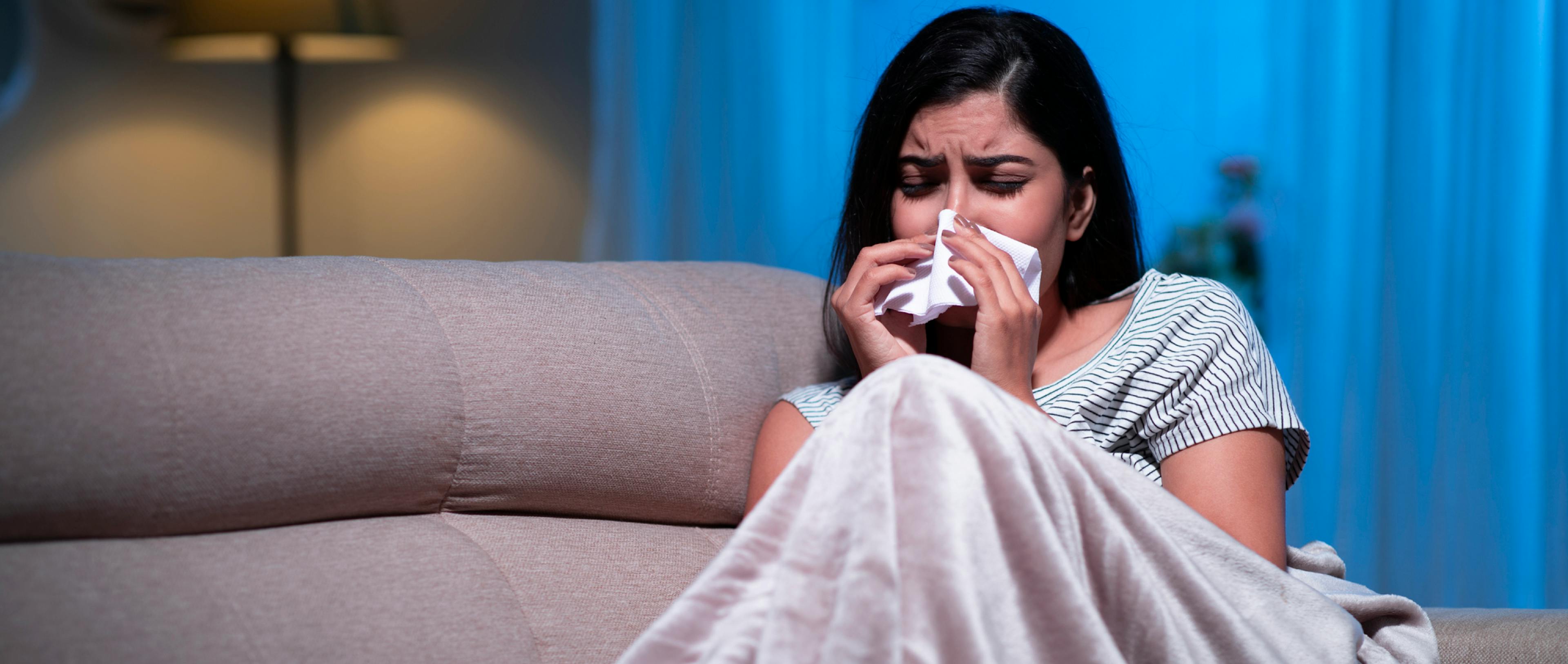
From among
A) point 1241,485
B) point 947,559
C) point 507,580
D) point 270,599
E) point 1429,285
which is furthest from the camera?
point 1429,285

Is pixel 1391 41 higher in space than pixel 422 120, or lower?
higher

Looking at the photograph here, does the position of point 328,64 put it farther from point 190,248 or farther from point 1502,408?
point 1502,408

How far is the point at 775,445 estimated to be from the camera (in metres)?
1.11

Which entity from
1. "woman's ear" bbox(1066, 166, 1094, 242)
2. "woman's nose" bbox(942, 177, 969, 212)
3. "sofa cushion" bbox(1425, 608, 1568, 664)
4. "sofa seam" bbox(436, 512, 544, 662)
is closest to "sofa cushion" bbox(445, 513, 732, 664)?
"sofa seam" bbox(436, 512, 544, 662)

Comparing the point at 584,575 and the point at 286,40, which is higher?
the point at 286,40

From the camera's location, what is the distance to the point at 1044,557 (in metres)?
0.68

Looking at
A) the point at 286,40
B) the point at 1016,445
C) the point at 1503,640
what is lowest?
the point at 1503,640

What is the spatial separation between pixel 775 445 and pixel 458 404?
0.32m

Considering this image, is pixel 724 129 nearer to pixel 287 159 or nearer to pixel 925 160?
pixel 287 159

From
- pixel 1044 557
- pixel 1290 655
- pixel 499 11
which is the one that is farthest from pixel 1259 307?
pixel 499 11

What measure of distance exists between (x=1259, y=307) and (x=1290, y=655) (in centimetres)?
194

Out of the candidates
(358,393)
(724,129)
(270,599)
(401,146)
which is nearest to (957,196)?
(358,393)

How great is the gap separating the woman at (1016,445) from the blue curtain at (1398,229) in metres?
1.15

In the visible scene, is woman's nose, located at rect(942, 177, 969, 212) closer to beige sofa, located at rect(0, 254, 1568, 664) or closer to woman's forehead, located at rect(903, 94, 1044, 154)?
woman's forehead, located at rect(903, 94, 1044, 154)
